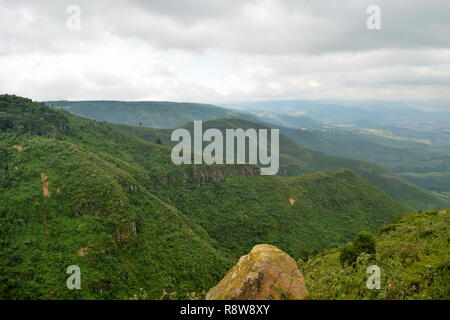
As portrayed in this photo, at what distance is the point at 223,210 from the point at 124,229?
130ft

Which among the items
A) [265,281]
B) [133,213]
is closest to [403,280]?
[265,281]

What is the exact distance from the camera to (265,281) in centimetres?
1397

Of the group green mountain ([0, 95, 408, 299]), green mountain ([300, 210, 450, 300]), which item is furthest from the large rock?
green mountain ([0, 95, 408, 299])

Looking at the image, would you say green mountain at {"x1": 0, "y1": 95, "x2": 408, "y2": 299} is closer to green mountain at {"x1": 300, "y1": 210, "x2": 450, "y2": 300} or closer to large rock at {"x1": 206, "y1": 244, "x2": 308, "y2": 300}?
large rock at {"x1": 206, "y1": 244, "x2": 308, "y2": 300}

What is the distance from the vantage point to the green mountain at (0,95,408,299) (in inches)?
1986

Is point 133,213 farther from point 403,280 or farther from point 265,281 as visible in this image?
point 403,280

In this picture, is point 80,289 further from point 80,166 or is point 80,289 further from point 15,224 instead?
point 80,166

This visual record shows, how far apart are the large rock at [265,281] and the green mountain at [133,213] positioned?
563 centimetres

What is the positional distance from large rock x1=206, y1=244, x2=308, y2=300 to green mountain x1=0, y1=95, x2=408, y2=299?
5.63 m

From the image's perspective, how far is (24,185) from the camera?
6128cm

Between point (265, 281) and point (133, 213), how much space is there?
56189 millimetres

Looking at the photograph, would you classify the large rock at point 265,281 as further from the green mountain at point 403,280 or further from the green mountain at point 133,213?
the green mountain at point 133,213

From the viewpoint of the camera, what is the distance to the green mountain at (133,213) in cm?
5044
